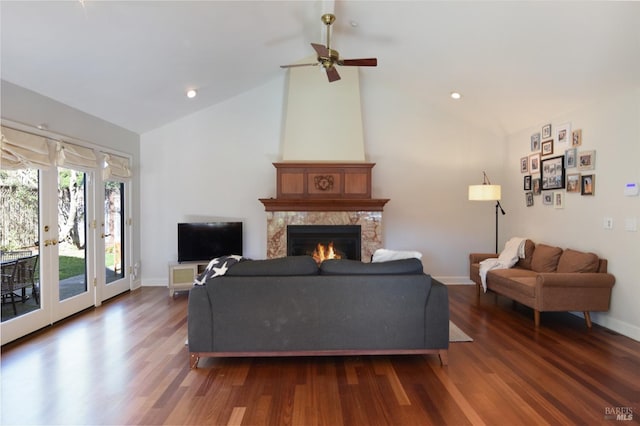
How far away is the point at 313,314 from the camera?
105 inches

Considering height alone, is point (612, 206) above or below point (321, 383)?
above

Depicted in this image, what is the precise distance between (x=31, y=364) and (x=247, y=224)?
335 centimetres

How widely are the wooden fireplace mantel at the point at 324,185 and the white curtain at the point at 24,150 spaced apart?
2.72 m

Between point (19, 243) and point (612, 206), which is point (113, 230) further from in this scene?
point (612, 206)

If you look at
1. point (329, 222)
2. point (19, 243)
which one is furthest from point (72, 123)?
point (329, 222)

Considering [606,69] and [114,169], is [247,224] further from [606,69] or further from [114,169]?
[606,69]

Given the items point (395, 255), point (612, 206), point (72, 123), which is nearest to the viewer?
point (395, 255)

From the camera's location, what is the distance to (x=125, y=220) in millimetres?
5180

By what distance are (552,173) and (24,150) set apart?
617 cm

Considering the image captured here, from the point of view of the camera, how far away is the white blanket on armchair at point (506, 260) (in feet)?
14.9

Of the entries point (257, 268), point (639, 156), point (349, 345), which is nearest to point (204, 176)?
point (257, 268)

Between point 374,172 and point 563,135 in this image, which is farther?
point 374,172

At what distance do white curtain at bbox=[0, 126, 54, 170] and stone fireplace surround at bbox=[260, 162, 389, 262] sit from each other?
8.77ft

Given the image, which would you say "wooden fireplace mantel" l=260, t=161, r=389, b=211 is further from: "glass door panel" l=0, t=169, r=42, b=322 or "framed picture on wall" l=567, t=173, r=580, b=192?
"glass door panel" l=0, t=169, r=42, b=322
